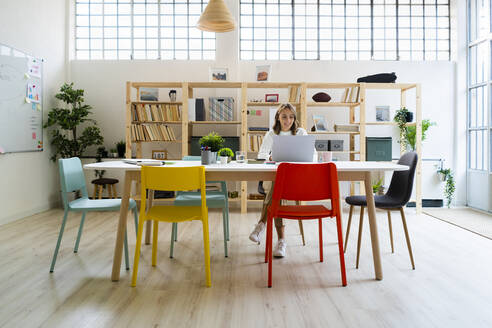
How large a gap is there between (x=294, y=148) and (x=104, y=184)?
137 inches

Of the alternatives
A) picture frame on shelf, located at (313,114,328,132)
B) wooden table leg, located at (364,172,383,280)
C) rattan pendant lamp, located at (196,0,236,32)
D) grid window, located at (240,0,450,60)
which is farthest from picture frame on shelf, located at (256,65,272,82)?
wooden table leg, located at (364,172,383,280)

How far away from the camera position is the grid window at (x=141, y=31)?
19.2 ft

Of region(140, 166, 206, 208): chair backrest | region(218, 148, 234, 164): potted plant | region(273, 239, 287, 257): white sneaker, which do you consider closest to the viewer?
region(140, 166, 206, 208): chair backrest

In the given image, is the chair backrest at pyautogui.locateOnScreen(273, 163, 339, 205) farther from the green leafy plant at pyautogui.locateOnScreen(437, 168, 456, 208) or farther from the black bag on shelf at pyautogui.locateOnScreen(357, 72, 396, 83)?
the green leafy plant at pyautogui.locateOnScreen(437, 168, 456, 208)

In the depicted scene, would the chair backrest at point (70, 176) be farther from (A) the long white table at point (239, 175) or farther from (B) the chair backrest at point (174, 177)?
(B) the chair backrest at point (174, 177)

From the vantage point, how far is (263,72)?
527 cm

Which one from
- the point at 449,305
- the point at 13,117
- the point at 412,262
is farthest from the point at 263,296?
the point at 13,117

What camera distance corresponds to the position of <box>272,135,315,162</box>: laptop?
8.75ft

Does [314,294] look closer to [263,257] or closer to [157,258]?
[263,257]

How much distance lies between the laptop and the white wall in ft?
11.0

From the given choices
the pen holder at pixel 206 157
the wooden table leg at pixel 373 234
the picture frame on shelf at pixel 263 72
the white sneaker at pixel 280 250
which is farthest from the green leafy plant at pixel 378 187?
the pen holder at pixel 206 157

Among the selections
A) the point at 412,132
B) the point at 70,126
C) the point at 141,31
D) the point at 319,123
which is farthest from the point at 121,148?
the point at 412,132

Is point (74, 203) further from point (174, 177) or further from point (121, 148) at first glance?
point (121, 148)

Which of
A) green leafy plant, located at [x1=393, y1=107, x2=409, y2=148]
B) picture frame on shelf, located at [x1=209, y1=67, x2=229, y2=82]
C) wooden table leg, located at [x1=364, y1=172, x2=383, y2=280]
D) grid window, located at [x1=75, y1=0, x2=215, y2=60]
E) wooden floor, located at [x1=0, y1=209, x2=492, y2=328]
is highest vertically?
grid window, located at [x1=75, y1=0, x2=215, y2=60]
